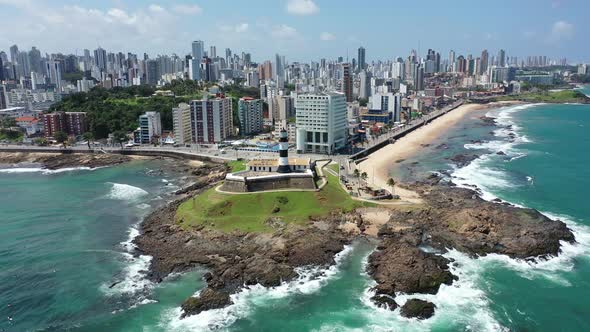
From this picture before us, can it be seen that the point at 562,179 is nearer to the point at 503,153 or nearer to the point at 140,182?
the point at 503,153

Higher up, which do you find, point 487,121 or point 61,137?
point 61,137

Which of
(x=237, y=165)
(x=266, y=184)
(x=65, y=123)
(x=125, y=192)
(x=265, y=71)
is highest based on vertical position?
(x=265, y=71)

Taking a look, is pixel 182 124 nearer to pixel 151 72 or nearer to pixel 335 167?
pixel 335 167

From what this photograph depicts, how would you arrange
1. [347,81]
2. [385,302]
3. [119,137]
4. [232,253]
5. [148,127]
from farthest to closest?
[347,81] < [148,127] < [119,137] < [232,253] < [385,302]

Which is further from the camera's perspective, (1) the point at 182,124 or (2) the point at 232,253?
(1) the point at 182,124

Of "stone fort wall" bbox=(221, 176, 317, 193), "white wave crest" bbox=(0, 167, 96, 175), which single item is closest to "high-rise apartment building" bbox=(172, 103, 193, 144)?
"white wave crest" bbox=(0, 167, 96, 175)

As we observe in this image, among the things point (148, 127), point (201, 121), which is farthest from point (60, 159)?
point (201, 121)

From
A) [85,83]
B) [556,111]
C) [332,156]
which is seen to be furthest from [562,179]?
[85,83]
